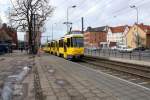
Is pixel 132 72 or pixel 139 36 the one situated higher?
pixel 139 36

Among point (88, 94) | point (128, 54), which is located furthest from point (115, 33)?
point (88, 94)

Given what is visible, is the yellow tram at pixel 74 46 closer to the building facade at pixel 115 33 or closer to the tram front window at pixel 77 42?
the tram front window at pixel 77 42

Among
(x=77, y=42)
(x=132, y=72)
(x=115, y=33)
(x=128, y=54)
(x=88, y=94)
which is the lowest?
(x=132, y=72)

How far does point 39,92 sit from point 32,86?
6.51 ft

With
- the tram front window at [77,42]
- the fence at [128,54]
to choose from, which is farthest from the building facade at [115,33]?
the tram front window at [77,42]

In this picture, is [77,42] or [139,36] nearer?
[77,42]

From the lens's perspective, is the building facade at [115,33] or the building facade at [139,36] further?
the building facade at [115,33]

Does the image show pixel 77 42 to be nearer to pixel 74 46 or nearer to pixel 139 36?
pixel 74 46

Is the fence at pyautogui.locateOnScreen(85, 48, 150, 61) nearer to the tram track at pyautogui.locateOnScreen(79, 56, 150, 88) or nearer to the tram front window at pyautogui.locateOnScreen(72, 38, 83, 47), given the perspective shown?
the tram front window at pyautogui.locateOnScreen(72, 38, 83, 47)

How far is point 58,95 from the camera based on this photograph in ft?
40.3

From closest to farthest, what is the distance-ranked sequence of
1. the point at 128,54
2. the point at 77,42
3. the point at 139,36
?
the point at 128,54
the point at 77,42
the point at 139,36

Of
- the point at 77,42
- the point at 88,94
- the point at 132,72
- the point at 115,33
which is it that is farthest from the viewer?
the point at 115,33

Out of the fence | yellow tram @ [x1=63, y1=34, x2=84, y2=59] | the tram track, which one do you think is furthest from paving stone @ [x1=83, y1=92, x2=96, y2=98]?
yellow tram @ [x1=63, y1=34, x2=84, y2=59]

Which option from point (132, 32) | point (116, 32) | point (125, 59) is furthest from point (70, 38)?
point (116, 32)
